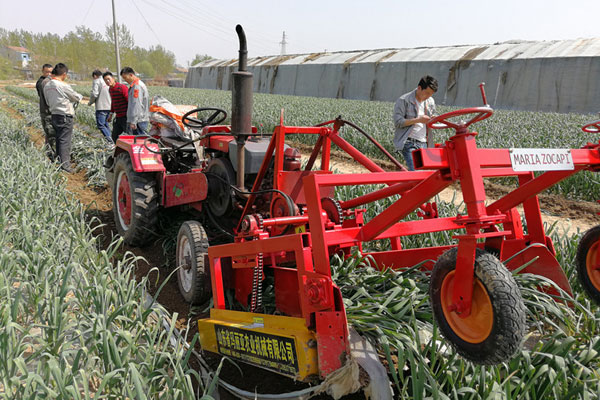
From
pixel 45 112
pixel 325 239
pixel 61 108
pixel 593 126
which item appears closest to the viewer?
pixel 325 239

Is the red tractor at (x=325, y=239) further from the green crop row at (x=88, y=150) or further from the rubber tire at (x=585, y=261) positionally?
the green crop row at (x=88, y=150)

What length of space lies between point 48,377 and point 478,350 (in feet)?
5.48

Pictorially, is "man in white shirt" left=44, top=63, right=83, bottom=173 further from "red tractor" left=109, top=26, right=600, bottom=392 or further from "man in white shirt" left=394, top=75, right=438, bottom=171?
"man in white shirt" left=394, top=75, right=438, bottom=171

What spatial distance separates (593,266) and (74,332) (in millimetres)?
2689

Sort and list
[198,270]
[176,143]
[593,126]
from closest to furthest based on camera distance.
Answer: [593,126]
[198,270]
[176,143]

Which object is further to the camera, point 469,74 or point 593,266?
point 469,74

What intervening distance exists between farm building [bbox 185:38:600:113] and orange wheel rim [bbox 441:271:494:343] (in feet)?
74.2

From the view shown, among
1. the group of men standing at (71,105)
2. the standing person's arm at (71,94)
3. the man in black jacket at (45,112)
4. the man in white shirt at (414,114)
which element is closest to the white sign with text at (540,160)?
the man in white shirt at (414,114)

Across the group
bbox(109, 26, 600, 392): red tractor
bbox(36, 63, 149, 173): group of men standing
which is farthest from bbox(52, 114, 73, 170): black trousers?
bbox(109, 26, 600, 392): red tractor

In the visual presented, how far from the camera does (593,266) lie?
2381 millimetres

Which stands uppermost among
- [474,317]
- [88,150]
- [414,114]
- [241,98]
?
[414,114]

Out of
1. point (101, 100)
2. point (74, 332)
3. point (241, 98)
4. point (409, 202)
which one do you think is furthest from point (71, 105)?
point (409, 202)

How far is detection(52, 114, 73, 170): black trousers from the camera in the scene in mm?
7961

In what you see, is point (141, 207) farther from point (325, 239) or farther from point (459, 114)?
point (459, 114)
